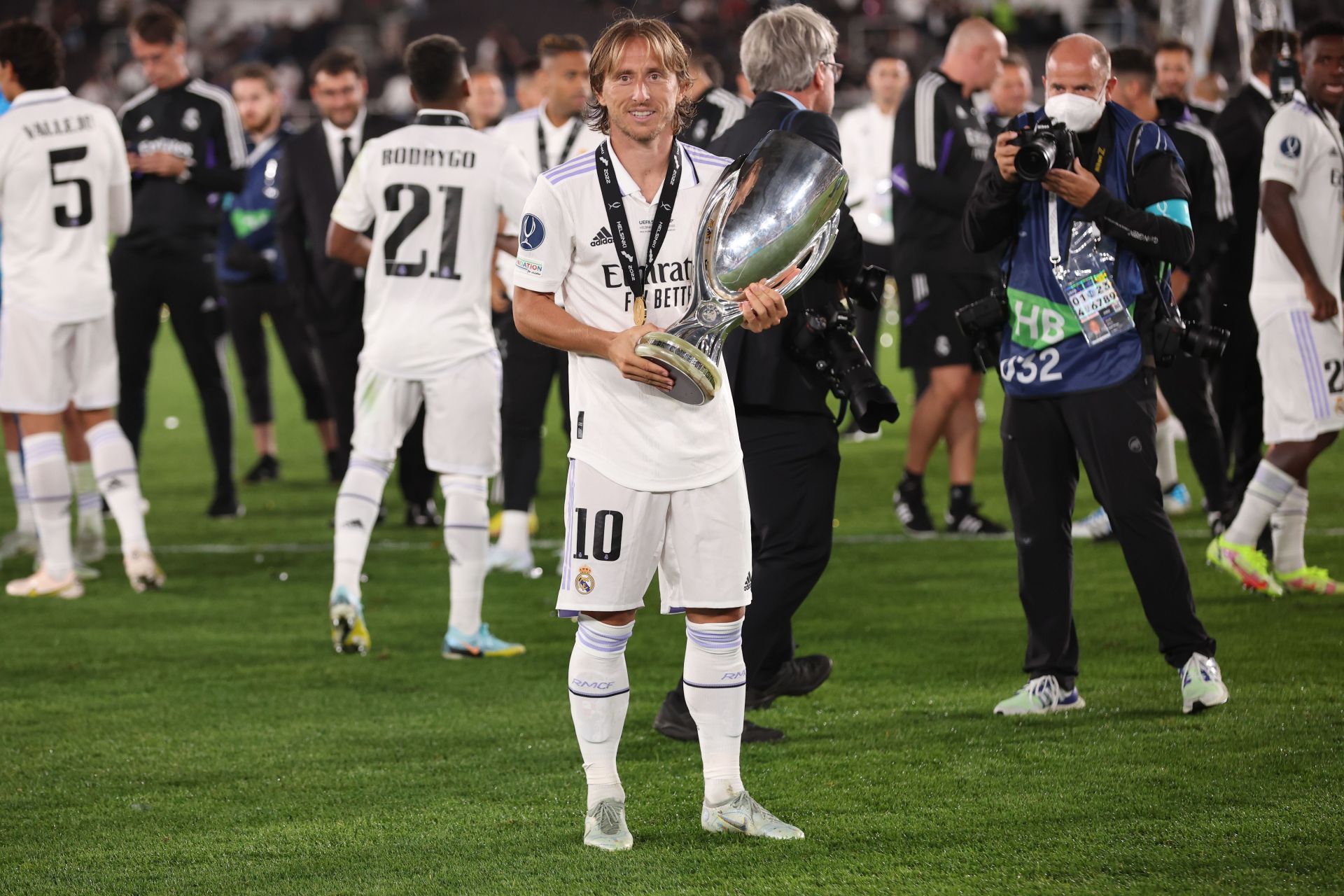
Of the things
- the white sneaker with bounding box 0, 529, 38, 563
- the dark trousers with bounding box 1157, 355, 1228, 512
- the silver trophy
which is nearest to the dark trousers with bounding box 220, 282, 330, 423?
the white sneaker with bounding box 0, 529, 38, 563

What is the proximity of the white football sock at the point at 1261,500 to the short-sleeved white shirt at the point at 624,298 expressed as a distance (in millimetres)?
3349

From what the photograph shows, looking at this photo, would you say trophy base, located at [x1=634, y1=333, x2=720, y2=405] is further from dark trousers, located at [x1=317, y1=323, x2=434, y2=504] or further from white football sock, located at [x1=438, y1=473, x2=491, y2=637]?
dark trousers, located at [x1=317, y1=323, x2=434, y2=504]

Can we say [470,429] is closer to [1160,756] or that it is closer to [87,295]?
[87,295]

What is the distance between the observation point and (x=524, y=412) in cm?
729

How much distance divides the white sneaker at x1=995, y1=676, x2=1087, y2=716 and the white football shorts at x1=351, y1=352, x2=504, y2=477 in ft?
6.67

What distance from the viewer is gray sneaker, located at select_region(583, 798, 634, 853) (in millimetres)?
3715

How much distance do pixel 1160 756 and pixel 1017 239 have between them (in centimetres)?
160

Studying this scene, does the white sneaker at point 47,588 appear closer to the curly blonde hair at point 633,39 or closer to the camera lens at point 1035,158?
the curly blonde hair at point 633,39

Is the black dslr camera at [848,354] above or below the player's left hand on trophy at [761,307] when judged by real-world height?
below

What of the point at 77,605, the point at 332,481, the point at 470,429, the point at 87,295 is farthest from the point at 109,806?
the point at 332,481

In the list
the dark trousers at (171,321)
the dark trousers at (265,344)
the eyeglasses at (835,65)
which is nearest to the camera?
the eyeglasses at (835,65)

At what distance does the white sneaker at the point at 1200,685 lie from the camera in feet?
15.3

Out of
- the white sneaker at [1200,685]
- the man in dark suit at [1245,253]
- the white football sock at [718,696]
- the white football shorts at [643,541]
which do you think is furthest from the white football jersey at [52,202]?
the man in dark suit at [1245,253]

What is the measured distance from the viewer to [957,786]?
162 inches
